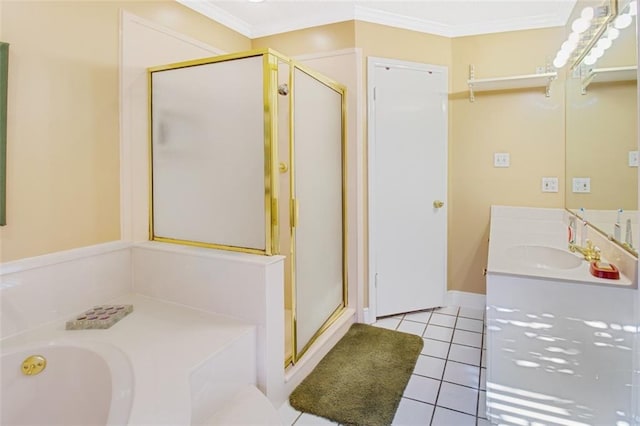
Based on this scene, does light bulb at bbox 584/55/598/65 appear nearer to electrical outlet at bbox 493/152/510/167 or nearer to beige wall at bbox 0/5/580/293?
beige wall at bbox 0/5/580/293

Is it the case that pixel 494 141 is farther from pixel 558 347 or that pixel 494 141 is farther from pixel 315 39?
pixel 558 347

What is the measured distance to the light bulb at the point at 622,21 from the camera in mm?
1526

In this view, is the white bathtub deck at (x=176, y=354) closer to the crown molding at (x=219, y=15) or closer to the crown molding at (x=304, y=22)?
the crown molding at (x=219, y=15)

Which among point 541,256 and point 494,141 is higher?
point 494,141

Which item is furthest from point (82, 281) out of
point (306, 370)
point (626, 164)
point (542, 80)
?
point (542, 80)

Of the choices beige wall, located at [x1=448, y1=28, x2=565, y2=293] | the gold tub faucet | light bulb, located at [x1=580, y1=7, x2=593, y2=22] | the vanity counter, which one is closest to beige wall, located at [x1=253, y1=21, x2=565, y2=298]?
beige wall, located at [x1=448, y1=28, x2=565, y2=293]

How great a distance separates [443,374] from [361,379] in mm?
503

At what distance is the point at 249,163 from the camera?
1.75m

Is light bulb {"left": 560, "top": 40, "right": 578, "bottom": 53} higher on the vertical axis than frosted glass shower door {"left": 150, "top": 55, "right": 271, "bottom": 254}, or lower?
higher

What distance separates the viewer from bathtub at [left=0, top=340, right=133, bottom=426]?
1289 millimetres

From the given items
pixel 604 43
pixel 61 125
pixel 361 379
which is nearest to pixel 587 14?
pixel 604 43

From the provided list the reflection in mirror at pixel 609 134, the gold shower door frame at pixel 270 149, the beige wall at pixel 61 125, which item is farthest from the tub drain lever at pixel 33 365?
the reflection in mirror at pixel 609 134

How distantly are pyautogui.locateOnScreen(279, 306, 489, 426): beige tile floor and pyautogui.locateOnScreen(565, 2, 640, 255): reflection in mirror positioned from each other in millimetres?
1055

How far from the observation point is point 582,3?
226cm
